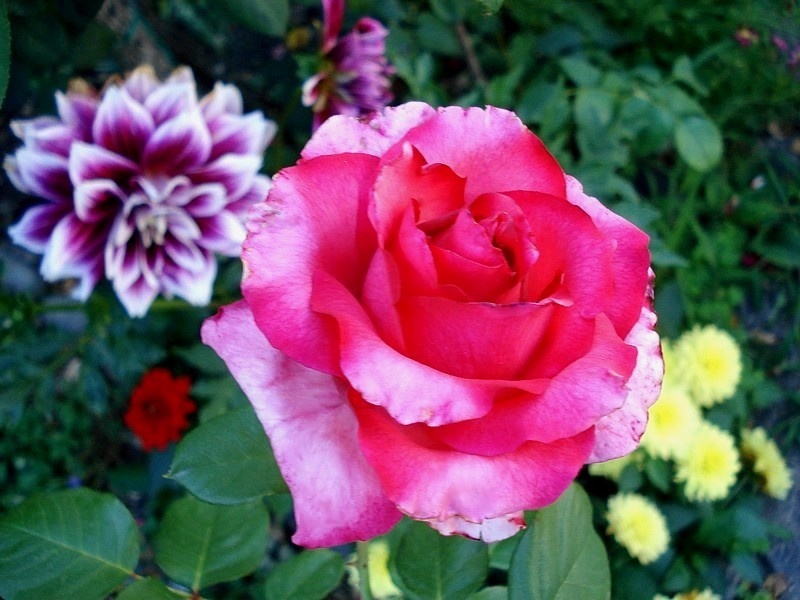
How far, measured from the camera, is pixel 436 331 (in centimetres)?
39

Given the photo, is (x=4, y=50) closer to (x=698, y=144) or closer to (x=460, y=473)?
(x=460, y=473)

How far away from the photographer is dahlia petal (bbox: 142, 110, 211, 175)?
0.78m

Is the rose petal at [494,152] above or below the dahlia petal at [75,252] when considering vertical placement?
above

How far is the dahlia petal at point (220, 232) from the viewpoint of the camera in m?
0.82

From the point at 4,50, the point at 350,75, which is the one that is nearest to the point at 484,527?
the point at 4,50

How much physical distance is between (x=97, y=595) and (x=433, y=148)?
42 cm

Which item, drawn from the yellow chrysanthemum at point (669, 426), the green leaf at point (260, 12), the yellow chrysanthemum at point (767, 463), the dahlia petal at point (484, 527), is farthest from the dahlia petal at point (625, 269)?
the yellow chrysanthemum at point (767, 463)

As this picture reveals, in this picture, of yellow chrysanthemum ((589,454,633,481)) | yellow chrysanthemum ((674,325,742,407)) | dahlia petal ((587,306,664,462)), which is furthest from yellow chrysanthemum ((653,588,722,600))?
dahlia petal ((587,306,664,462))

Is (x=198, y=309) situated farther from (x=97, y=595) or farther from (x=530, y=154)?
(x=530, y=154)

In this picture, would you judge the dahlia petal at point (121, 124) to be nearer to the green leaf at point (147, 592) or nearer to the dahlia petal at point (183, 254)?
the dahlia petal at point (183, 254)

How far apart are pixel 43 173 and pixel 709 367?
110 cm

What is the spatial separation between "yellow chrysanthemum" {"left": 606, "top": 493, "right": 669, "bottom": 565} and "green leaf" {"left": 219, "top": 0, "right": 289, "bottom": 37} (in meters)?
0.95

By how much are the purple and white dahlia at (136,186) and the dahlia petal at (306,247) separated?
1.33 feet

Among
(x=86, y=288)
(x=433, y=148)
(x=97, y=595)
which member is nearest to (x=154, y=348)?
(x=86, y=288)
